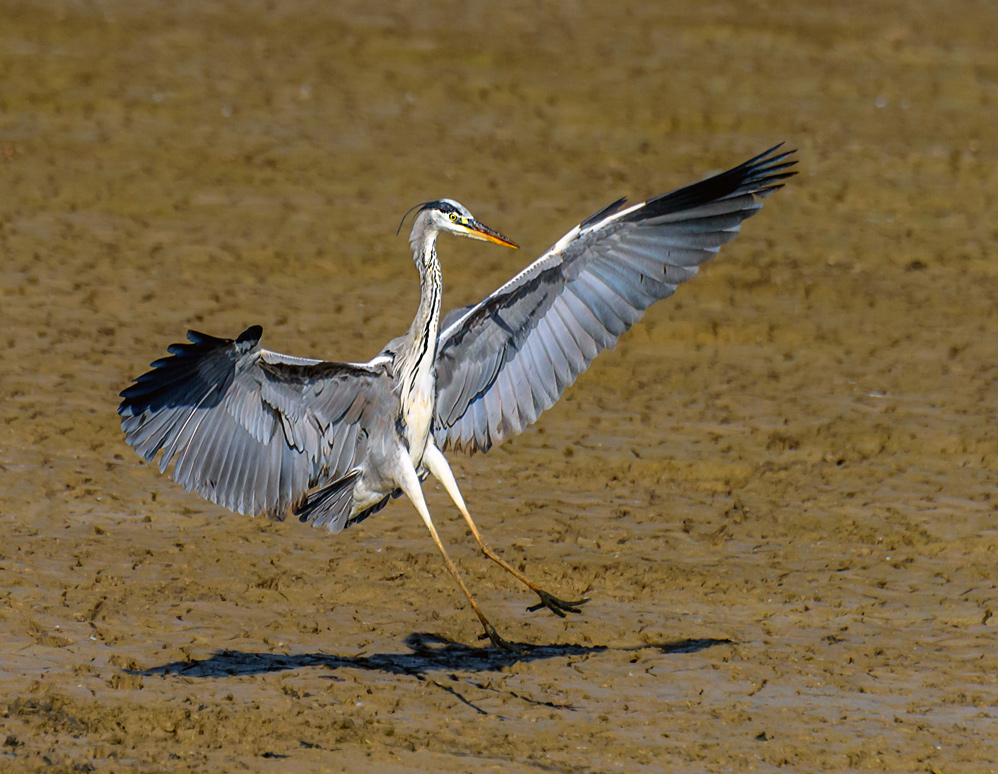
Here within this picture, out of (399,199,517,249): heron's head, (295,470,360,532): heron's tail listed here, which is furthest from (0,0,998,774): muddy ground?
(399,199,517,249): heron's head

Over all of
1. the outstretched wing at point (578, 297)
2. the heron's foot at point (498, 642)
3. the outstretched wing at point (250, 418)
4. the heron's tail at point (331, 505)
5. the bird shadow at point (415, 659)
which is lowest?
the bird shadow at point (415, 659)

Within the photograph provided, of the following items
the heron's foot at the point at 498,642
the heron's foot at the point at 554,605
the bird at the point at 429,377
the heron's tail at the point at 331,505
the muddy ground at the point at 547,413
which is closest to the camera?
the muddy ground at the point at 547,413

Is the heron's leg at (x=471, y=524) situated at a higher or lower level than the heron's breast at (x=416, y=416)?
lower

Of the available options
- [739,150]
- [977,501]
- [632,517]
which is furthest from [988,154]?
[632,517]

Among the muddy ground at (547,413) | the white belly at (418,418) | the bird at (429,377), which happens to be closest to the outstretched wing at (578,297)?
the bird at (429,377)

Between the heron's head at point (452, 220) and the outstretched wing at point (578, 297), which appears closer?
the outstretched wing at point (578, 297)

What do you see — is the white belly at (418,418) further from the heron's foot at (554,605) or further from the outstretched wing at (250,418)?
the heron's foot at (554,605)

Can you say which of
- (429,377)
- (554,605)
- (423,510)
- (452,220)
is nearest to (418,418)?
(429,377)

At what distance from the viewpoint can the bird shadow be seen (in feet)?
19.5

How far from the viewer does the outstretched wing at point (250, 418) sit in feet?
19.1

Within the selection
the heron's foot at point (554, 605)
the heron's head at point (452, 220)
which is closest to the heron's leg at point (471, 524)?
the heron's foot at point (554, 605)

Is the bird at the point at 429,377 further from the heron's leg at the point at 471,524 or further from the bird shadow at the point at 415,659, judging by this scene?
the bird shadow at the point at 415,659

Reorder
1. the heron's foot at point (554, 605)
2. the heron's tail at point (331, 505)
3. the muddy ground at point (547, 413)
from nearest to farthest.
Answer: the muddy ground at point (547, 413) → the heron's foot at point (554, 605) → the heron's tail at point (331, 505)

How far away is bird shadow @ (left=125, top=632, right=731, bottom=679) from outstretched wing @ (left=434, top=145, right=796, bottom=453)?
1068 millimetres
